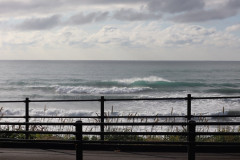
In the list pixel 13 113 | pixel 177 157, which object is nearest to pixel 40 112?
pixel 13 113

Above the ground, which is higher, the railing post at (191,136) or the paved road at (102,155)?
the railing post at (191,136)

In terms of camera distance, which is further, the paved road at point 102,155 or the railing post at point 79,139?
the paved road at point 102,155

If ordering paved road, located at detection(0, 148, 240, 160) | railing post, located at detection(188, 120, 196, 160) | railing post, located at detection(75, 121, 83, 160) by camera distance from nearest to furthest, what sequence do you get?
1. railing post, located at detection(188, 120, 196, 160)
2. railing post, located at detection(75, 121, 83, 160)
3. paved road, located at detection(0, 148, 240, 160)

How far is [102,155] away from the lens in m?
8.07

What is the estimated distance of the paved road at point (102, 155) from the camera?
777cm

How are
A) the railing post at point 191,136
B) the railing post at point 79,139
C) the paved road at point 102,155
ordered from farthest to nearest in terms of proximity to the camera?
1. the paved road at point 102,155
2. the railing post at point 79,139
3. the railing post at point 191,136

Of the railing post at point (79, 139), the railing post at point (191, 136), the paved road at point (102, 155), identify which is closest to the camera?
the railing post at point (191, 136)

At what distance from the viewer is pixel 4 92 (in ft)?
158

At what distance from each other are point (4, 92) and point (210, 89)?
2839 centimetres

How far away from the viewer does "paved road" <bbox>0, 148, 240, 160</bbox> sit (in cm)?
777

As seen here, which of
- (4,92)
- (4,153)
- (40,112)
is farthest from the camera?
(4,92)

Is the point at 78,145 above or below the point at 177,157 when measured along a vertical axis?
above

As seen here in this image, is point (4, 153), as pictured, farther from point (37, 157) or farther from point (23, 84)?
point (23, 84)

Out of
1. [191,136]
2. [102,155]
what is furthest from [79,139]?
[102,155]
